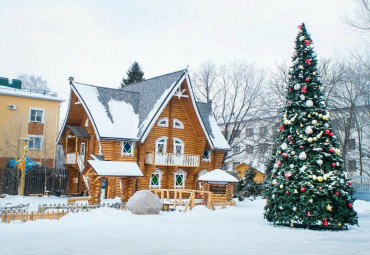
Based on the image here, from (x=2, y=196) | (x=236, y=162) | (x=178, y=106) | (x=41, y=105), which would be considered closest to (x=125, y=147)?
(x=178, y=106)

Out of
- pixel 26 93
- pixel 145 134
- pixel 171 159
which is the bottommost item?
pixel 171 159

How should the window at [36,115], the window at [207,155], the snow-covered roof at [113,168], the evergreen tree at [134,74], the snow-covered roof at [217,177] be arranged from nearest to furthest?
the snow-covered roof at [113,168] < the snow-covered roof at [217,177] < the window at [207,155] < the window at [36,115] < the evergreen tree at [134,74]

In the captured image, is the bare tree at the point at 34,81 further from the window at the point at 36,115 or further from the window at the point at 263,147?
the window at the point at 263,147

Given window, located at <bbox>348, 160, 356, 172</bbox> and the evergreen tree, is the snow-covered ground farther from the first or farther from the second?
the evergreen tree

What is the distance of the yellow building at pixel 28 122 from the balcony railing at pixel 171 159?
37.4ft

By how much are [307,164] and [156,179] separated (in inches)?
689

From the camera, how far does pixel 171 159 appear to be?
98.9 ft

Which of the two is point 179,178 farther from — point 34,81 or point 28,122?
point 34,81

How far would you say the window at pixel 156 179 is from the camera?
101 feet

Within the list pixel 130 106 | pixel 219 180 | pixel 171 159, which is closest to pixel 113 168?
pixel 171 159

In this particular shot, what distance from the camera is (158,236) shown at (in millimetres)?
12242

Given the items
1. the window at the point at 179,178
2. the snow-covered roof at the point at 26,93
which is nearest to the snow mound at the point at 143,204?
the window at the point at 179,178

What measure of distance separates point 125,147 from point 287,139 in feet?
52.2

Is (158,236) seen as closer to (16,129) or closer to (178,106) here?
(178,106)
